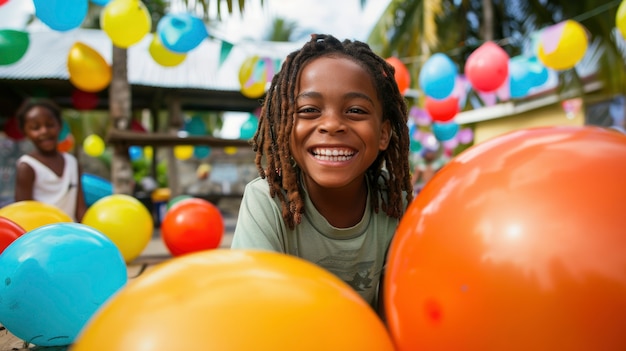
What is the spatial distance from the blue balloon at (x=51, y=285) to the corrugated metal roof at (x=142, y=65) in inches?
236

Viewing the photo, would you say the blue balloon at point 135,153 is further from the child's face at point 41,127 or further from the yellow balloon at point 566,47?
the yellow balloon at point 566,47

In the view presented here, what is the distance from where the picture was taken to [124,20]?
435 cm

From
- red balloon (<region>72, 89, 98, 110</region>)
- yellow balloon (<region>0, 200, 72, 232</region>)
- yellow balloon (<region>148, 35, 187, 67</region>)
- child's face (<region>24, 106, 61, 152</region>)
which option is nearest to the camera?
yellow balloon (<region>0, 200, 72, 232</region>)

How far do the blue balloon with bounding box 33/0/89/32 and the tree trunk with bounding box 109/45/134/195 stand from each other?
1680mm

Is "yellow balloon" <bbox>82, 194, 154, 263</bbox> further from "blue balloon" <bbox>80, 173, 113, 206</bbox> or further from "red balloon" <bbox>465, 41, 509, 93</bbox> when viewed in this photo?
"red balloon" <bbox>465, 41, 509, 93</bbox>

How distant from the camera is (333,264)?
5.49 ft

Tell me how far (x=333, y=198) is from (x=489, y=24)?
867 cm

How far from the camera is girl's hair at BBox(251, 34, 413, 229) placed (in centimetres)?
169

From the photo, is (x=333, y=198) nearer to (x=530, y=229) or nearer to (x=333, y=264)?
(x=333, y=264)

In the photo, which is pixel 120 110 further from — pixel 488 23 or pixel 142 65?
pixel 488 23

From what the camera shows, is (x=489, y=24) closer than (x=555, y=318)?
No

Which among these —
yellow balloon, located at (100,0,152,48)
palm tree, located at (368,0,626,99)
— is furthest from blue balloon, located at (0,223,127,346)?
palm tree, located at (368,0,626,99)

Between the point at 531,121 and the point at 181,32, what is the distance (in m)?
9.69

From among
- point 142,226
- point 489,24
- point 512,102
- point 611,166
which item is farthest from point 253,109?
point 611,166
